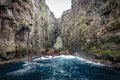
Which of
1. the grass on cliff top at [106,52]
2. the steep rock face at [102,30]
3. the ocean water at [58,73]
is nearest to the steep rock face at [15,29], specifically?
the ocean water at [58,73]

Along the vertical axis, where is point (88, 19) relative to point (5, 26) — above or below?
above

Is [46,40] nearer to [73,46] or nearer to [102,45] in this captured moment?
[73,46]

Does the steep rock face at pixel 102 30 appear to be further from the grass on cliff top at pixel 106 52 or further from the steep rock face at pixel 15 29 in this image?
the steep rock face at pixel 15 29

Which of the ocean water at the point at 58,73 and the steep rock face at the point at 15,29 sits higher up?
the steep rock face at the point at 15,29

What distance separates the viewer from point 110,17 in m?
71.3

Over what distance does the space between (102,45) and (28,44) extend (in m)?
41.7

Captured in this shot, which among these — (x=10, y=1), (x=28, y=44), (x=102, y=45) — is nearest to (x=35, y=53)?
(x=28, y=44)

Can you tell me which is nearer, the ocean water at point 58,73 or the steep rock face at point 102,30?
the ocean water at point 58,73

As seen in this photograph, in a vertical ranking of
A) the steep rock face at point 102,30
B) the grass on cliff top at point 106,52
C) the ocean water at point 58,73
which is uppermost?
the steep rock face at point 102,30

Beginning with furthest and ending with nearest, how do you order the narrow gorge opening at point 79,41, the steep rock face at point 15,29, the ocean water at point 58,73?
1. the steep rock face at point 15,29
2. the narrow gorge opening at point 79,41
3. the ocean water at point 58,73

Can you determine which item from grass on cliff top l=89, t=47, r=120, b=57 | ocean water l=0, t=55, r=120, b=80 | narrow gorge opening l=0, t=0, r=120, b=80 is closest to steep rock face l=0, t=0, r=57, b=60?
narrow gorge opening l=0, t=0, r=120, b=80

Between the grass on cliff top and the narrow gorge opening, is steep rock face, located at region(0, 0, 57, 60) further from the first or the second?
the grass on cliff top

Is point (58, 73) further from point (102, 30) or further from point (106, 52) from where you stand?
point (102, 30)

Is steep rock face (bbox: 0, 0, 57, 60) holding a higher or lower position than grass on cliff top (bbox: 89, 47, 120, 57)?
higher
